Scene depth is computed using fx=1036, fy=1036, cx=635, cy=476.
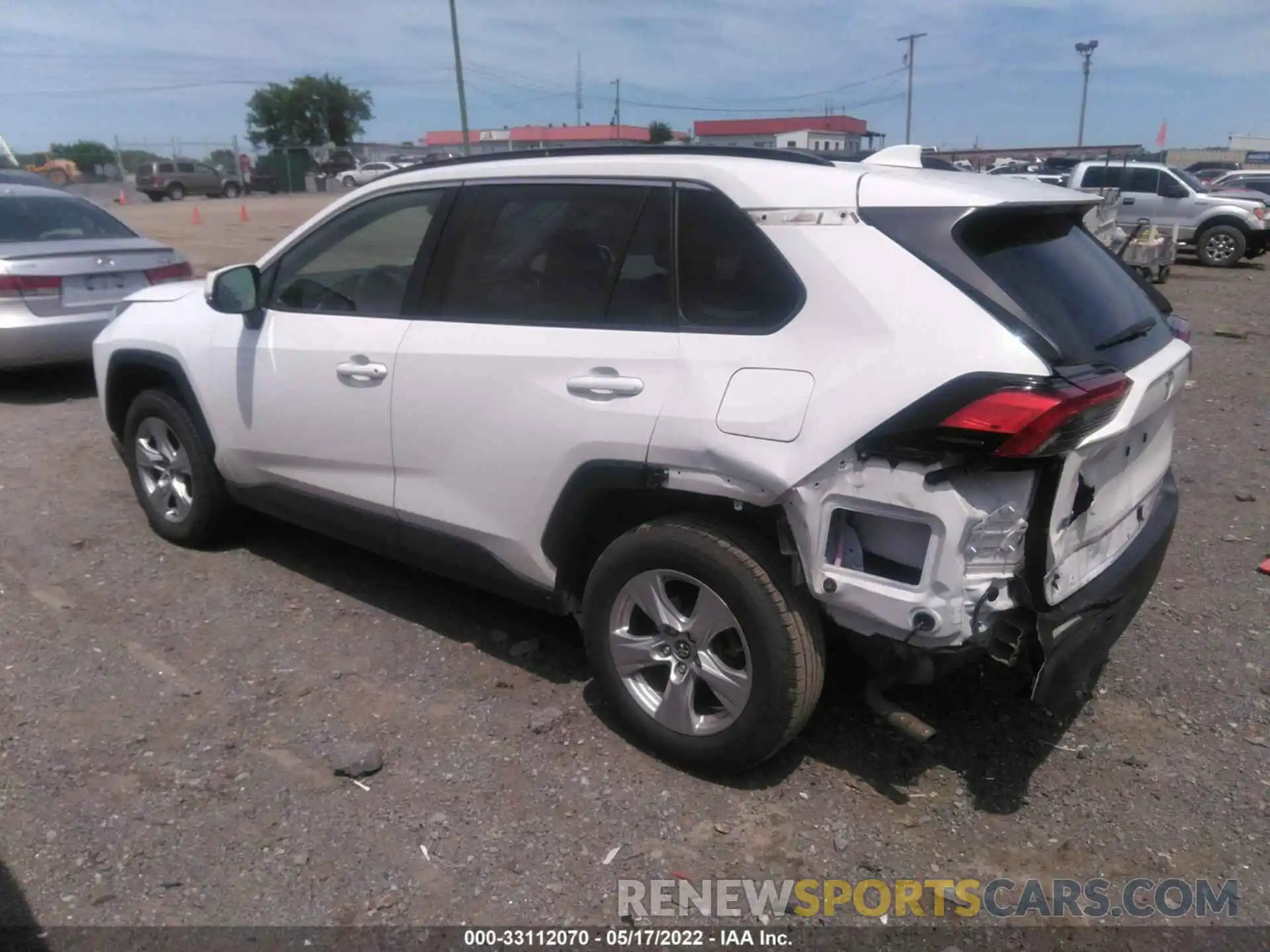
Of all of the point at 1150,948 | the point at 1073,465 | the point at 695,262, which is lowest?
the point at 1150,948

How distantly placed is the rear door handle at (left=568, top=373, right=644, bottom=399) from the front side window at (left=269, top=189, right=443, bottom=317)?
0.97 meters

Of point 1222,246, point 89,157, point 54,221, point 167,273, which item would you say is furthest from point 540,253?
point 89,157

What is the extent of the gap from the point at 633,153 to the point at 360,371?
1302mm

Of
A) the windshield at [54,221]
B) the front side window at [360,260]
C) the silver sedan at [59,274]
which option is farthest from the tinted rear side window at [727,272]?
the windshield at [54,221]

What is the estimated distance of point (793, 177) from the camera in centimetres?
300

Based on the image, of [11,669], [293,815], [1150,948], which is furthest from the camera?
[11,669]

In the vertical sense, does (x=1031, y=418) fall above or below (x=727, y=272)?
below

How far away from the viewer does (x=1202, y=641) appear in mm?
4133

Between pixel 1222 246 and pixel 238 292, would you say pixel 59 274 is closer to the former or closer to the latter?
pixel 238 292

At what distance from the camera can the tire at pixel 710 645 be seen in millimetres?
2939

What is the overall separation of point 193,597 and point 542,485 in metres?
2.06

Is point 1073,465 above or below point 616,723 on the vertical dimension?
above

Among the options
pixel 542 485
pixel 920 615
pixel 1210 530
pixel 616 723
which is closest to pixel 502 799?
pixel 616 723

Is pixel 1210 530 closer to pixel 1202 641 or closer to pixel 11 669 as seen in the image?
pixel 1202 641
